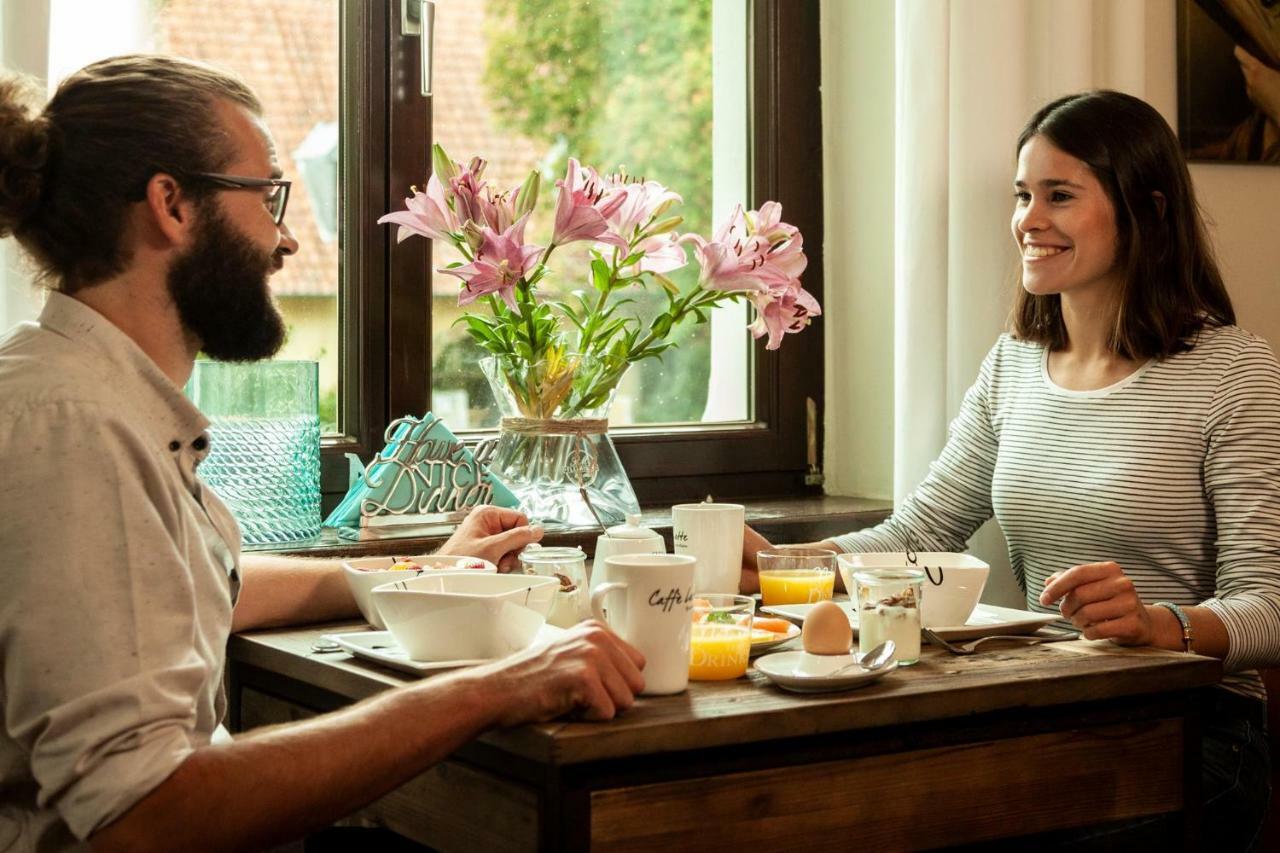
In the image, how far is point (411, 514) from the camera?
217cm

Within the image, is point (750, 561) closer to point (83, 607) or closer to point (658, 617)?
point (658, 617)

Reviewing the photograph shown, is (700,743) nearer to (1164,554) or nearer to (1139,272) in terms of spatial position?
(1164,554)

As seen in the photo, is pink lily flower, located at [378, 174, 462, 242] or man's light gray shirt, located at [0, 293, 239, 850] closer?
man's light gray shirt, located at [0, 293, 239, 850]

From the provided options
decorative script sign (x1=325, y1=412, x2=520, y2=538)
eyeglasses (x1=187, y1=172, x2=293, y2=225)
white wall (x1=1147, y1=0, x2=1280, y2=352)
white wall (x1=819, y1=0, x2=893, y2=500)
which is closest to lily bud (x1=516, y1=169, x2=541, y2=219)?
decorative script sign (x1=325, y1=412, x2=520, y2=538)

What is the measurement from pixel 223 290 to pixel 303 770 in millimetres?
479

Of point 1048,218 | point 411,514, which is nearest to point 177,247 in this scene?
point 411,514

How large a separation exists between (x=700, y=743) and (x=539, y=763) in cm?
13

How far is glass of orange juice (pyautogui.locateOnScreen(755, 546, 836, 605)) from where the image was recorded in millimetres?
1852

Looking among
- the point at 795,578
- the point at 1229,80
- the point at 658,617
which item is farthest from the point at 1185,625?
the point at 1229,80

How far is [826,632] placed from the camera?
148 centimetres

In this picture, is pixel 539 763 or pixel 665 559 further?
pixel 665 559

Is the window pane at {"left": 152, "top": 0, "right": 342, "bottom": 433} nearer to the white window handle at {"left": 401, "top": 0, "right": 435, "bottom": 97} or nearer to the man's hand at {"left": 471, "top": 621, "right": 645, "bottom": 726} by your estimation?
the white window handle at {"left": 401, "top": 0, "right": 435, "bottom": 97}

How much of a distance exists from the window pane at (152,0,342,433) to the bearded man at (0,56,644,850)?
2.86 ft

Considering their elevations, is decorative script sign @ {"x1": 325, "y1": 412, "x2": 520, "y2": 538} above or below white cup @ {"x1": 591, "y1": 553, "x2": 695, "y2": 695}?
above
